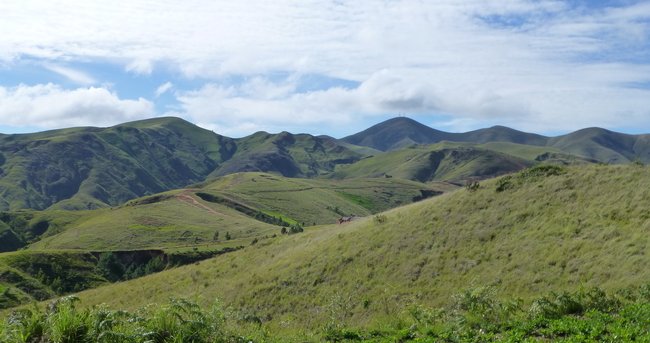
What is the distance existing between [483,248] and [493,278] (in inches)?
174

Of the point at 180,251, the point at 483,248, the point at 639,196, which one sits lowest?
the point at 180,251

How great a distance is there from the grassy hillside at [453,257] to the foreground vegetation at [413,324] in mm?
4083

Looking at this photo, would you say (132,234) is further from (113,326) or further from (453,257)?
(113,326)

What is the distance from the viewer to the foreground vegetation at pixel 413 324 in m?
10.2

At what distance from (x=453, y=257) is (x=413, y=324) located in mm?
15286

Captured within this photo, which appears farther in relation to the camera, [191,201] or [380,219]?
[191,201]

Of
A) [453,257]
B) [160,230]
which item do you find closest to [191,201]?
[160,230]

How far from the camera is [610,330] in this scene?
1199cm

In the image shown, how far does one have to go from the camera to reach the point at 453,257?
29703mm

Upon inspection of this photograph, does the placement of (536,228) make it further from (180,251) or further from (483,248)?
(180,251)

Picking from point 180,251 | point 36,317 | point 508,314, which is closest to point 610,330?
point 508,314

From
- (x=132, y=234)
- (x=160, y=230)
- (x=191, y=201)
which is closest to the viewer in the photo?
(x=132, y=234)

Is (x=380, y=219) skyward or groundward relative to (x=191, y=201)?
skyward

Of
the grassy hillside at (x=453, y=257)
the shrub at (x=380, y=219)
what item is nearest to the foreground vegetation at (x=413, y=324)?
the grassy hillside at (x=453, y=257)
